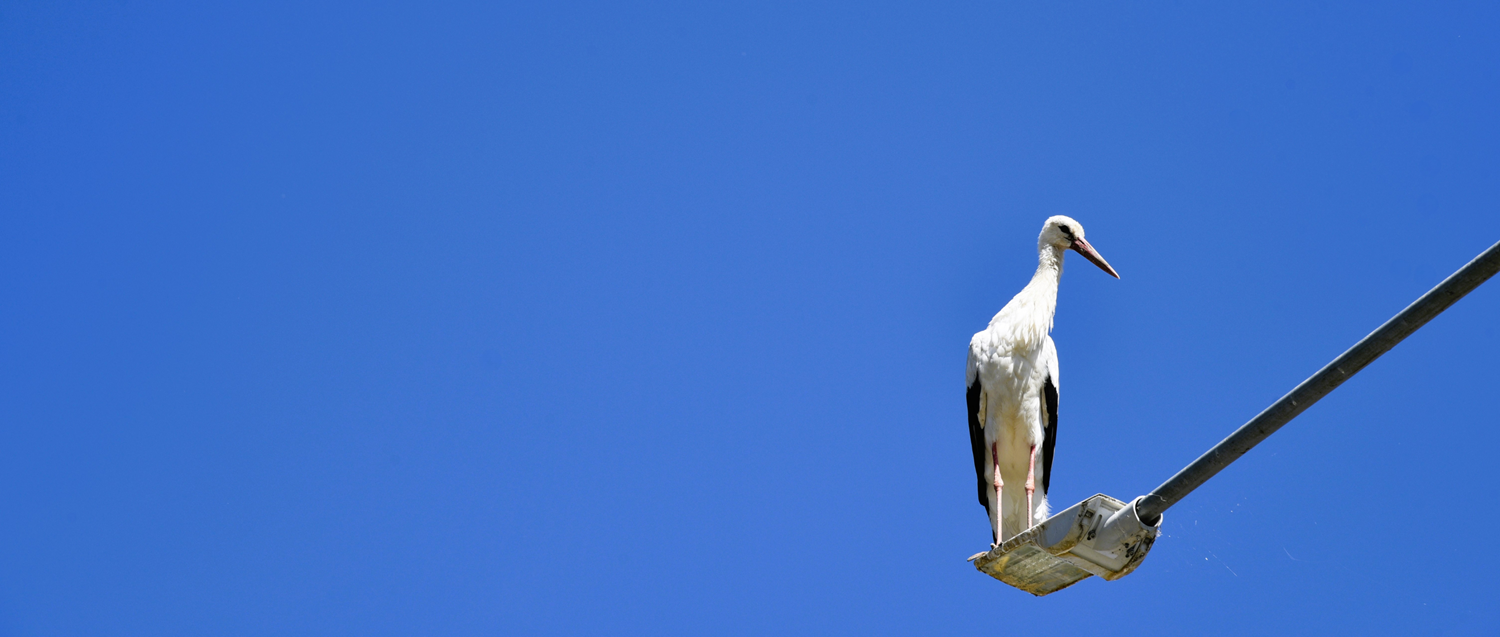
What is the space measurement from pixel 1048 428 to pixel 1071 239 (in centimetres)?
181

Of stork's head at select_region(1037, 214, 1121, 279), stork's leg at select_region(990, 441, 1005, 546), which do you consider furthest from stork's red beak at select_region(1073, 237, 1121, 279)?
stork's leg at select_region(990, 441, 1005, 546)

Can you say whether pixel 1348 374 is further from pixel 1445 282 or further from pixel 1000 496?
pixel 1000 496

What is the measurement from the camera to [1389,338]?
376cm

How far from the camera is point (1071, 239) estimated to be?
1184cm

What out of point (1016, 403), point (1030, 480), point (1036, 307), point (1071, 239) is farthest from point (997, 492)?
point (1071, 239)

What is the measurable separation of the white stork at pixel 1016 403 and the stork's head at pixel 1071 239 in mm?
259

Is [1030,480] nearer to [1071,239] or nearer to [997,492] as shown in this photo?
[997,492]

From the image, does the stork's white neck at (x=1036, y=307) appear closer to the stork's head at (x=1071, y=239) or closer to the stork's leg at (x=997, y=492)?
the stork's head at (x=1071, y=239)

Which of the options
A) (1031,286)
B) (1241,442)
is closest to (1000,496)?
(1031,286)

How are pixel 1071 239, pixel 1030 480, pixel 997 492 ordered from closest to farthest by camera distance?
1. pixel 997 492
2. pixel 1030 480
3. pixel 1071 239

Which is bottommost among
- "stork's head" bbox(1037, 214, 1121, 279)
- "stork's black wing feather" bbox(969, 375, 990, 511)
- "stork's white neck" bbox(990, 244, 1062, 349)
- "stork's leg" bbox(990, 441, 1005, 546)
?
"stork's leg" bbox(990, 441, 1005, 546)

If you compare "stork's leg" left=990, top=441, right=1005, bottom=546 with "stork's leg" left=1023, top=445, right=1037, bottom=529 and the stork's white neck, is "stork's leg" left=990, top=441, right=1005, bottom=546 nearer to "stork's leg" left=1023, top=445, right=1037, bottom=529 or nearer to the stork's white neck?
"stork's leg" left=1023, top=445, right=1037, bottom=529

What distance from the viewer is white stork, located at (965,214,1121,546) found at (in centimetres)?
1098

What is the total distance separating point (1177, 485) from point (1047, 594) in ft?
8.09
